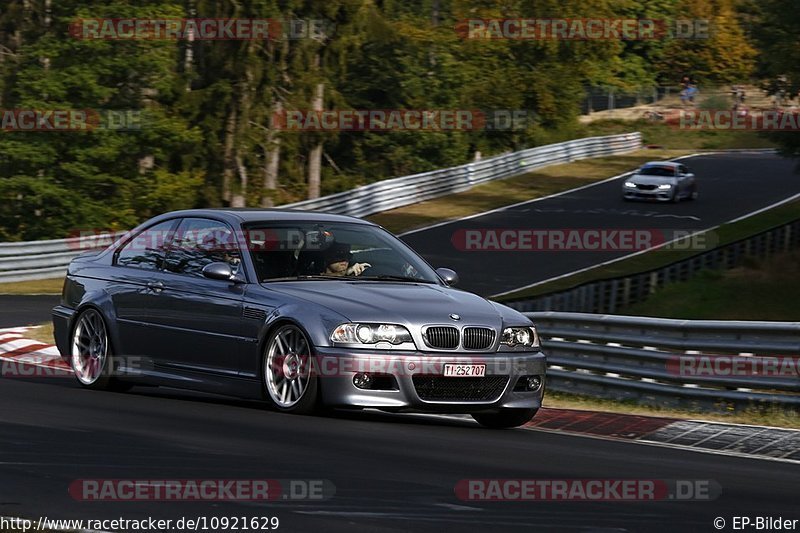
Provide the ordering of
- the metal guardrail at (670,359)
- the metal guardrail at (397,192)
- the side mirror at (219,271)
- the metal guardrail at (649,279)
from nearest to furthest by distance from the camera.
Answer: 1. the side mirror at (219,271)
2. the metal guardrail at (670,359)
3. the metal guardrail at (649,279)
4. the metal guardrail at (397,192)

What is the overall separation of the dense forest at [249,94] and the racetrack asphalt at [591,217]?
5.59 m

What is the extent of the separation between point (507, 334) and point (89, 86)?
114 feet

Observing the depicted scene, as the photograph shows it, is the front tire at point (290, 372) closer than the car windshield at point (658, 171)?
Yes

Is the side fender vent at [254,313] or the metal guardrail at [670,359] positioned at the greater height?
the side fender vent at [254,313]

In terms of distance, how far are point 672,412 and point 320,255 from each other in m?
3.75

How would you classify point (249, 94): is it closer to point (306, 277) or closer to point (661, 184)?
point (661, 184)

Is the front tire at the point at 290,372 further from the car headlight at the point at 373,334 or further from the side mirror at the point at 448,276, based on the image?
the side mirror at the point at 448,276

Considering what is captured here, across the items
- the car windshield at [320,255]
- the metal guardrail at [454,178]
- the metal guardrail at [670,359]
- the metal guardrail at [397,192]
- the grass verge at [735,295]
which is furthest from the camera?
the metal guardrail at [454,178]

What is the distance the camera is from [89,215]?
42.6 meters

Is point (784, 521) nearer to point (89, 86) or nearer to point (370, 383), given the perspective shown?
point (370, 383)

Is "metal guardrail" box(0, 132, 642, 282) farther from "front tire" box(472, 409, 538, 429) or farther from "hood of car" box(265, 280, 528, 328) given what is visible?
"front tire" box(472, 409, 538, 429)

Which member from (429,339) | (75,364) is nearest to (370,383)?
(429,339)

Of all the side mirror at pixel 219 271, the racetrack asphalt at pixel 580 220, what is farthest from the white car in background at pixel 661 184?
the side mirror at pixel 219 271

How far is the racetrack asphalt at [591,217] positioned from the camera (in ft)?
109
